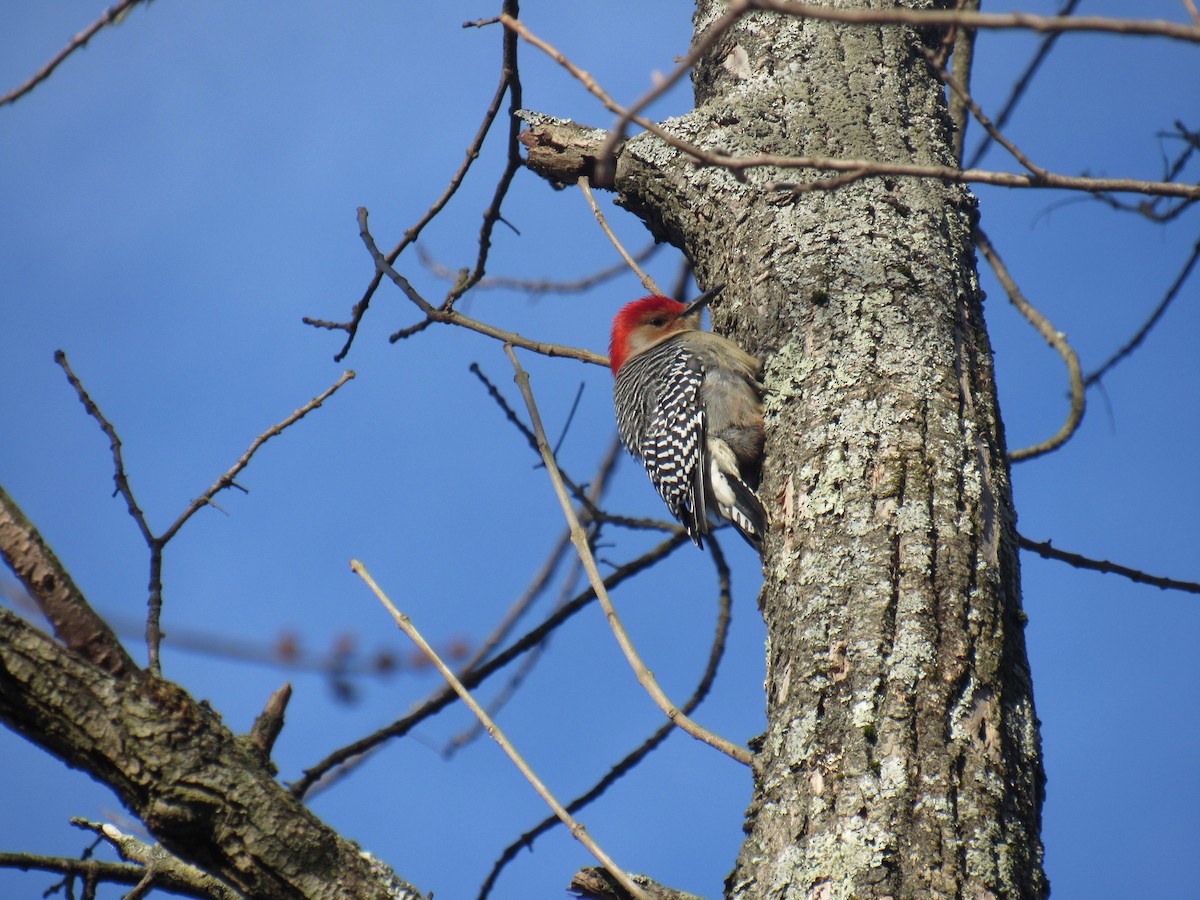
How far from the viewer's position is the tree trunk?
218 centimetres

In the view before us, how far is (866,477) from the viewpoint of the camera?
2.74 metres

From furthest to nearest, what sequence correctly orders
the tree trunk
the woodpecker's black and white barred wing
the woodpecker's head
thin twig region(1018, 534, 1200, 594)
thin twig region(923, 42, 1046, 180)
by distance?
the woodpecker's head
the woodpecker's black and white barred wing
thin twig region(1018, 534, 1200, 594)
the tree trunk
thin twig region(923, 42, 1046, 180)

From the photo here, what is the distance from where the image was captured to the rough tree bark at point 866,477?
2184 mm

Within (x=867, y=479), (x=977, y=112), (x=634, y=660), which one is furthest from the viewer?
(x=867, y=479)

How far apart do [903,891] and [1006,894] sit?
0.68 feet

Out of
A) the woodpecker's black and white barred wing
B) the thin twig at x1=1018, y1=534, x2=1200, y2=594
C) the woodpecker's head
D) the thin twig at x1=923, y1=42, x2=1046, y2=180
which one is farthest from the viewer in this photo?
the woodpecker's head

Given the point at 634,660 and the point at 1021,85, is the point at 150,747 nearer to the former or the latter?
the point at 634,660

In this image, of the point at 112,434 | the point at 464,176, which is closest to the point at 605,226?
the point at 464,176

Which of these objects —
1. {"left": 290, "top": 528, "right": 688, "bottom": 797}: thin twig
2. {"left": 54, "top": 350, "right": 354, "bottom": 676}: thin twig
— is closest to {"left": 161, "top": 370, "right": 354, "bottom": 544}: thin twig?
{"left": 54, "top": 350, "right": 354, "bottom": 676}: thin twig

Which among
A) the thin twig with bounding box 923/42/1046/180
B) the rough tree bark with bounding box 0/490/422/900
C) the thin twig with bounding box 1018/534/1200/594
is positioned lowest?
the rough tree bark with bounding box 0/490/422/900

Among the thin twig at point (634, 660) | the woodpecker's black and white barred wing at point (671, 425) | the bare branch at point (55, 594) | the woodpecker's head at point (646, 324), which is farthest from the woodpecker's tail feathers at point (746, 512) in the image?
the bare branch at point (55, 594)

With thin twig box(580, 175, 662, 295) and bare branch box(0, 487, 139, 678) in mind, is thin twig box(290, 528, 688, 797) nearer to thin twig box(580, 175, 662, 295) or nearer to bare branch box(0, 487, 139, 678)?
thin twig box(580, 175, 662, 295)

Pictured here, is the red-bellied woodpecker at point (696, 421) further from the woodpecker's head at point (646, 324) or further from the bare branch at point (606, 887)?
the bare branch at point (606, 887)

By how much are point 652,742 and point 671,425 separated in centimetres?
138
